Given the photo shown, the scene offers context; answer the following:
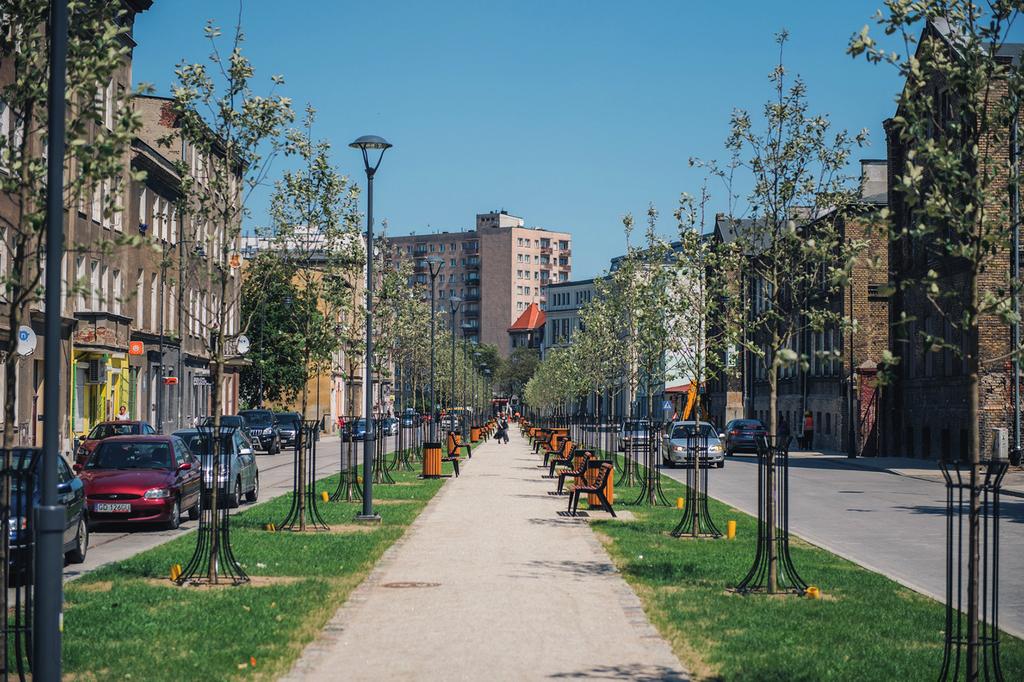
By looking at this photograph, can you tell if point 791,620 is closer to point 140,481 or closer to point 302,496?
point 302,496

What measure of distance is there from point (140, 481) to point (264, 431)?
3873cm

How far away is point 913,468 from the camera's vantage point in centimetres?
4712

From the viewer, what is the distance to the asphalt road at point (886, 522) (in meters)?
15.8

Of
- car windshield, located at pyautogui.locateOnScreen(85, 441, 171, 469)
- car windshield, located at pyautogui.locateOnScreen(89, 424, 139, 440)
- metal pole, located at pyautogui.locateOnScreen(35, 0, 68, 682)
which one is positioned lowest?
car windshield, located at pyautogui.locateOnScreen(89, 424, 139, 440)

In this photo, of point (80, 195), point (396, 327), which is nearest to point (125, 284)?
point (396, 327)

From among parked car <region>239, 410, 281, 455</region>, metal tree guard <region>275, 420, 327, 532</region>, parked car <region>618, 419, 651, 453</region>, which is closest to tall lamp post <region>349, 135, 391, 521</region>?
metal tree guard <region>275, 420, 327, 532</region>

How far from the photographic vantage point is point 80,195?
10.0 meters

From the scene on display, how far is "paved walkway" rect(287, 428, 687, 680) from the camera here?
959 cm

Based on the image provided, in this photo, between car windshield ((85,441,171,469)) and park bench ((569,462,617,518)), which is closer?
car windshield ((85,441,171,469))

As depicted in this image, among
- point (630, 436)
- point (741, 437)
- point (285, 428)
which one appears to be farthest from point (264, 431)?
point (630, 436)

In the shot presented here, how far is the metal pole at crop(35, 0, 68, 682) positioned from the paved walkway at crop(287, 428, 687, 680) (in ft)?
7.60

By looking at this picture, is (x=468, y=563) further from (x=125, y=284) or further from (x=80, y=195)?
(x=125, y=284)

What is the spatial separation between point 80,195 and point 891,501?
23748mm

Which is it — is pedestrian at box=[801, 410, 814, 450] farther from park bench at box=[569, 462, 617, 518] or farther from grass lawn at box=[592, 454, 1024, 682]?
grass lawn at box=[592, 454, 1024, 682]
